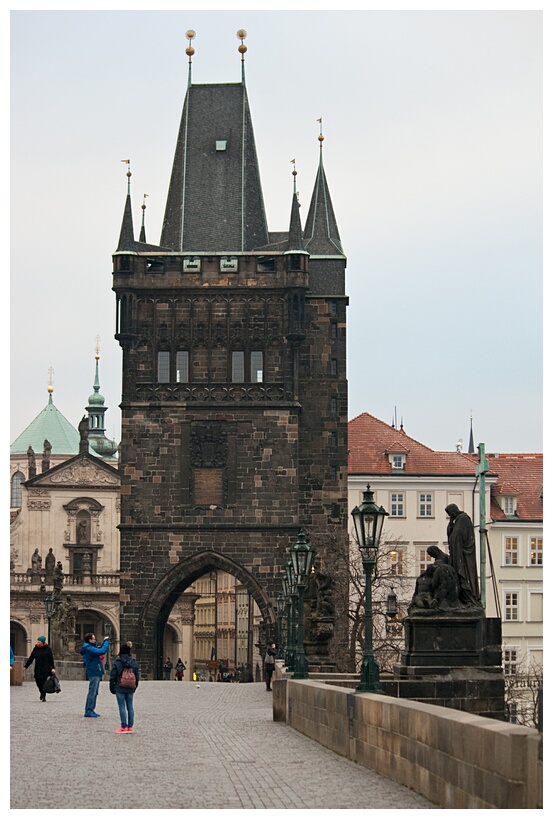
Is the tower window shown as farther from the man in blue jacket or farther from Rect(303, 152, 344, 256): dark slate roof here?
the man in blue jacket

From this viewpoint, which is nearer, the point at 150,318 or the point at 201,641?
the point at 150,318

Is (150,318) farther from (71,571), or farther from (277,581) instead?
(71,571)

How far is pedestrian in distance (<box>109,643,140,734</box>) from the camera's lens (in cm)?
2228

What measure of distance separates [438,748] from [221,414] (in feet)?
159

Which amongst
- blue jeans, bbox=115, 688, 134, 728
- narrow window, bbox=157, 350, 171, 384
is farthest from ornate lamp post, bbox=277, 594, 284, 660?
blue jeans, bbox=115, 688, 134, 728

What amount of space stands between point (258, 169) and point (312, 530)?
→ 46.5ft

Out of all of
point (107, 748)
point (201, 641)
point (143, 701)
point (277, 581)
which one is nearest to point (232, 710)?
point (143, 701)

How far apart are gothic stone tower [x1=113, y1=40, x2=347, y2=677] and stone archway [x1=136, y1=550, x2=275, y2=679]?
0.16 ft

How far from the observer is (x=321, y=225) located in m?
67.6

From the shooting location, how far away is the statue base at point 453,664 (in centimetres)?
2225

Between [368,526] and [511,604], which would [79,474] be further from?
[368,526]

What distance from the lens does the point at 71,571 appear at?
332 ft

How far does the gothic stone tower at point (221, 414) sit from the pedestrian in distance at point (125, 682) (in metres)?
36.3

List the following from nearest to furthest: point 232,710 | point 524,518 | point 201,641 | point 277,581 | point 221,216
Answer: point 232,710 → point 277,581 → point 221,216 → point 524,518 → point 201,641
